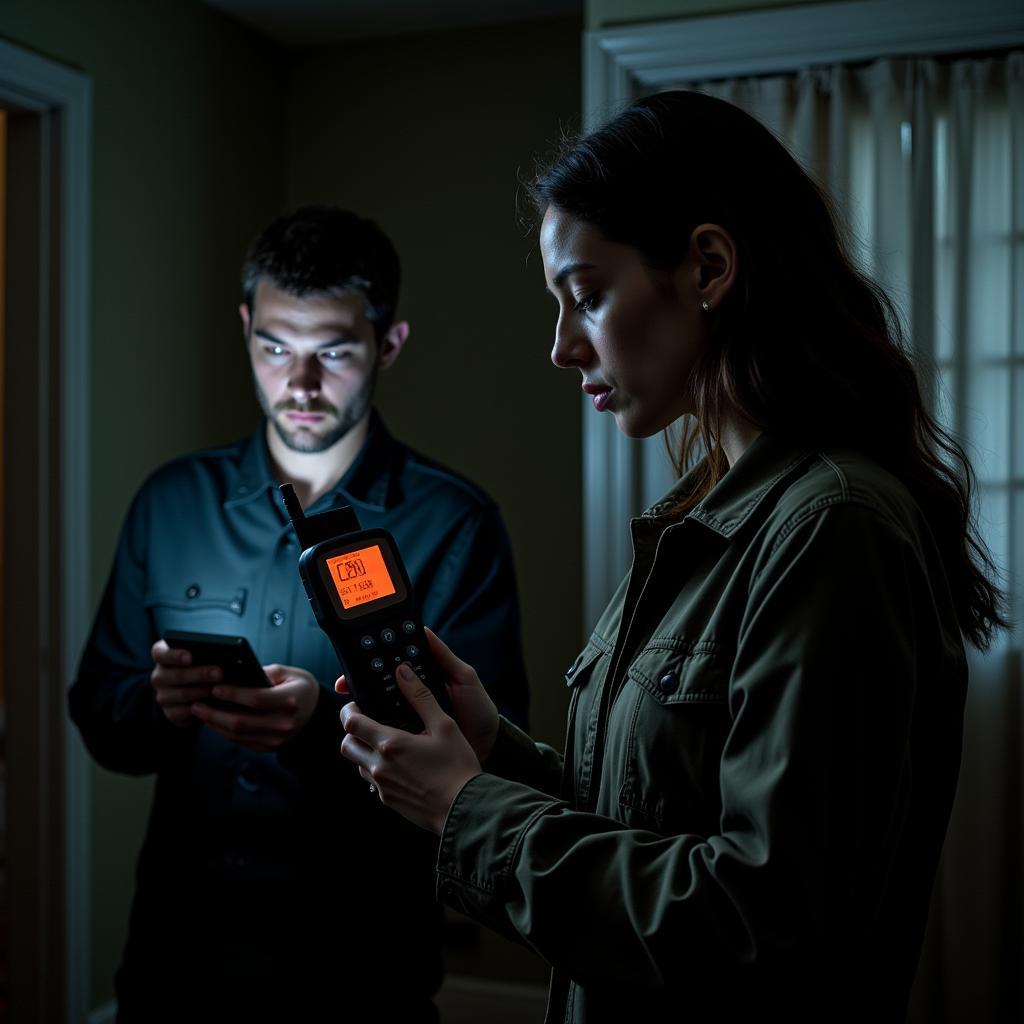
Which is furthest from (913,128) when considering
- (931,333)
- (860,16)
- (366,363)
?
(366,363)

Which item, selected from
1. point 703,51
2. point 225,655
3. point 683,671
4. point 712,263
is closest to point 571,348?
point 712,263

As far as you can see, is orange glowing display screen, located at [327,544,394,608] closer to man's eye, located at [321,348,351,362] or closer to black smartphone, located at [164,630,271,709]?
black smartphone, located at [164,630,271,709]

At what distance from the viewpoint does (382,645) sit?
1.06m

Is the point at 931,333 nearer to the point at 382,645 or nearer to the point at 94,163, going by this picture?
the point at 382,645

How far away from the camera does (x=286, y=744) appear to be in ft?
4.94

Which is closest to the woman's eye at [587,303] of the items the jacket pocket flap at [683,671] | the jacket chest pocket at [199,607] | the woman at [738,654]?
the woman at [738,654]

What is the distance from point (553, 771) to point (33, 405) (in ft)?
5.61

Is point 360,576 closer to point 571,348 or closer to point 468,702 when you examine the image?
point 468,702

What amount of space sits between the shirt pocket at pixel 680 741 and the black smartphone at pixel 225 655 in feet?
2.31

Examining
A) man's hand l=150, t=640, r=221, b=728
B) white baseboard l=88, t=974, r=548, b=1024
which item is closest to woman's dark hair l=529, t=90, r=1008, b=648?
man's hand l=150, t=640, r=221, b=728

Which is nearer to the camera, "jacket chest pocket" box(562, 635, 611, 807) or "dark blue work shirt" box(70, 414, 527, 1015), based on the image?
"jacket chest pocket" box(562, 635, 611, 807)

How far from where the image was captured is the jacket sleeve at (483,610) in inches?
65.6

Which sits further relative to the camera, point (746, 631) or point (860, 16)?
point (860, 16)

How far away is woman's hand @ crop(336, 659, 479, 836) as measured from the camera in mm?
916
